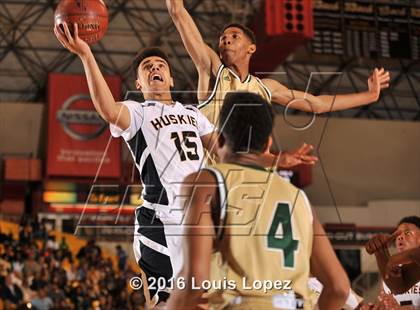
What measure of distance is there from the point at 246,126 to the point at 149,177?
2.23 m

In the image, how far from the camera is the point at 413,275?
6359 mm

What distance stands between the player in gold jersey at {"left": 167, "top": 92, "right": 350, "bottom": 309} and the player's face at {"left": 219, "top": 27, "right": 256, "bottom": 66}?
2447 mm

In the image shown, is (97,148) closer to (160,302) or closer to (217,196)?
(160,302)

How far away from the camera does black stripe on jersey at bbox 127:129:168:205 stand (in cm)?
560

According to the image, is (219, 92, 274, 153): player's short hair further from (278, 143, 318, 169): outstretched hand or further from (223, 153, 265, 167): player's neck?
(278, 143, 318, 169): outstretched hand

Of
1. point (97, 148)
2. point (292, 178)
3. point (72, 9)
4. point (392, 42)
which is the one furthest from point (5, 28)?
point (72, 9)

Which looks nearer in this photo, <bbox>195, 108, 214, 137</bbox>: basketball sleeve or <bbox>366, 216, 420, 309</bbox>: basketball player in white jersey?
<bbox>366, 216, 420, 309</bbox>: basketball player in white jersey

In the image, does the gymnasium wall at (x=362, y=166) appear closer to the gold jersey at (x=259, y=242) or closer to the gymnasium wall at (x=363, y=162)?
the gymnasium wall at (x=363, y=162)

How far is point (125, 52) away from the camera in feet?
90.1

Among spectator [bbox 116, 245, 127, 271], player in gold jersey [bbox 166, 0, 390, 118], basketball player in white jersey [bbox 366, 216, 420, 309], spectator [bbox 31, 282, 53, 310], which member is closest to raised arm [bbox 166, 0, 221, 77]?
player in gold jersey [bbox 166, 0, 390, 118]

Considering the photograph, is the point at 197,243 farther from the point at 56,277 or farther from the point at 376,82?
the point at 56,277

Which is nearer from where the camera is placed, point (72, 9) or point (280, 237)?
point (280, 237)

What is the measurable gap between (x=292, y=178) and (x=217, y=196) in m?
20.7

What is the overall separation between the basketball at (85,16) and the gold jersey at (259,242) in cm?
227
